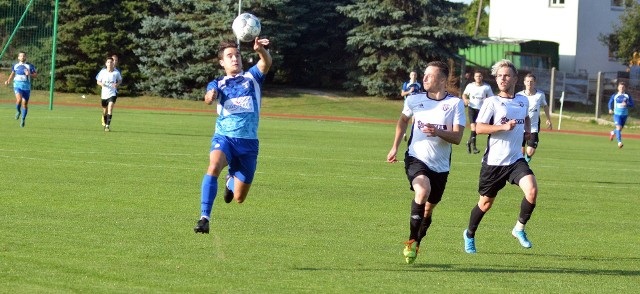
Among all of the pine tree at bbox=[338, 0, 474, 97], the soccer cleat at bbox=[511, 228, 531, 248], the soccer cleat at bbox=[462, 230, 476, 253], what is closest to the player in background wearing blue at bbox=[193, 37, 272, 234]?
the soccer cleat at bbox=[462, 230, 476, 253]

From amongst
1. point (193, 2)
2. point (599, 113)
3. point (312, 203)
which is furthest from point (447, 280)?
point (193, 2)

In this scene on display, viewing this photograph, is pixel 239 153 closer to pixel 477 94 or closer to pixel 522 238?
pixel 522 238

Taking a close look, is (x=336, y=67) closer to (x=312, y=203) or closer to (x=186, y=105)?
(x=186, y=105)

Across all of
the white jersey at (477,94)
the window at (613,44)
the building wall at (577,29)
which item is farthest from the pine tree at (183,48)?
the white jersey at (477,94)

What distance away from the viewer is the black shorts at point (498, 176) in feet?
36.5

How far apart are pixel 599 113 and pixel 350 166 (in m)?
32.5

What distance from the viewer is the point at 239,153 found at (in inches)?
417

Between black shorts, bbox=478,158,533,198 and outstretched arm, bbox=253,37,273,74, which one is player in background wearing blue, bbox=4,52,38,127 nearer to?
outstretched arm, bbox=253,37,273,74

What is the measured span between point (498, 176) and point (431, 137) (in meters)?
1.20

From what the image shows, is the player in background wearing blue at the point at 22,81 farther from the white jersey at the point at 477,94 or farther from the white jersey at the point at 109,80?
the white jersey at the point at 477,94

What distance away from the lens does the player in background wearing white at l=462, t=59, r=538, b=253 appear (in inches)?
434

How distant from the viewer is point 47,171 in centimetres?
1750

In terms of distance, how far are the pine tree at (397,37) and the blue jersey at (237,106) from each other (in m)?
44.8

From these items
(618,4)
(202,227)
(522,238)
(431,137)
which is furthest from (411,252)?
(618,4)
